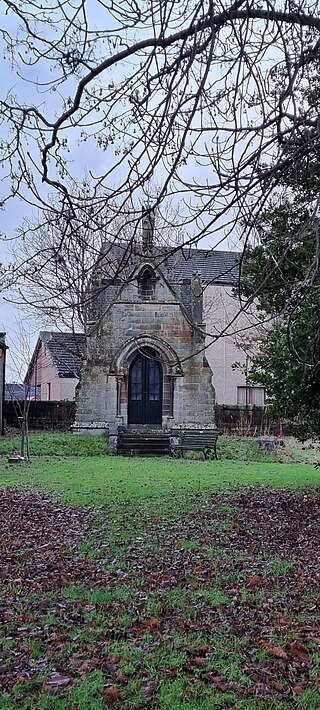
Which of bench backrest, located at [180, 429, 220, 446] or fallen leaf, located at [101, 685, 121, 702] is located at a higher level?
bench backrest, located at [180, 429, 220, 446]

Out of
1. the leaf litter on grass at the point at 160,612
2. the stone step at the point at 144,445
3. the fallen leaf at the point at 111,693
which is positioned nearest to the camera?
the fallen leaf at the point at 111,693

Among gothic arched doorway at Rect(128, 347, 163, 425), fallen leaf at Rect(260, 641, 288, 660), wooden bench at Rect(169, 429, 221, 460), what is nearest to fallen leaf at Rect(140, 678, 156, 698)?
fallen leaf at Rect(260, 641, 288, 660)

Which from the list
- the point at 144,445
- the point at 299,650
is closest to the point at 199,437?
the point at 144,445

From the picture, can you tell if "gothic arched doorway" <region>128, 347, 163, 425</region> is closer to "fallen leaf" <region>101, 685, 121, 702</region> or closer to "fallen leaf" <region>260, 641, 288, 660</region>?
"fallen leaf" <region>260, 641, 288, 660</region>

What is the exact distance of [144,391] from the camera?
2520 centimetres

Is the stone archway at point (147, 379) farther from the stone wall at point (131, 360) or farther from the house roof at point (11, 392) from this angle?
the house roof at point (11, 392)

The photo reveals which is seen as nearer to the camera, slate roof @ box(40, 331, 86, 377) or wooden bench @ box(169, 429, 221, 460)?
wooden bench @ box(169, 429, 221, 460)

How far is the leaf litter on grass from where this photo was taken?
4.39 m

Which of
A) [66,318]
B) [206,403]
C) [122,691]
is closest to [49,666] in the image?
[122,691]

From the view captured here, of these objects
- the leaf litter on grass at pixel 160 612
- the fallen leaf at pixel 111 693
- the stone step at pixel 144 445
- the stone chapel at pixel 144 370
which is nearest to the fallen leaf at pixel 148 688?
the leaf litter on grass at pixel 160 612

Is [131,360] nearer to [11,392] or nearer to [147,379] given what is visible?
[147,379]

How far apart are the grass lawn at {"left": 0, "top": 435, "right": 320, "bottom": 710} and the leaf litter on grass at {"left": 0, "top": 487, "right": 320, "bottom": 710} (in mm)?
13

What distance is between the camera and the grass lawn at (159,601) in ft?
14.4

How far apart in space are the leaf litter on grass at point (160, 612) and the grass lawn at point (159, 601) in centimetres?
1
